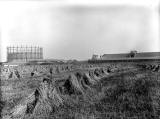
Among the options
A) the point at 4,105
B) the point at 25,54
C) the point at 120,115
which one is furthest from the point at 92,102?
the point at 25,54

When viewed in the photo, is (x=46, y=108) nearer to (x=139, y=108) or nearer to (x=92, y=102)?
(x=92, y=102)

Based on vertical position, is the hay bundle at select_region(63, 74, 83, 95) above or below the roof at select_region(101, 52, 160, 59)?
below

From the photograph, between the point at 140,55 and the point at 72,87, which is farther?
the point at 140,55

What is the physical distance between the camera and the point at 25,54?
7706cm

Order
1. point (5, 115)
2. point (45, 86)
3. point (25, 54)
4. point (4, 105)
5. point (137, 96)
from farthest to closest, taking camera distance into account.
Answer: point (25, 54) → point (137, 96) → point (45, 86) → point (4, 105) → point (5, 115)

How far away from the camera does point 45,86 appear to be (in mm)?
9086

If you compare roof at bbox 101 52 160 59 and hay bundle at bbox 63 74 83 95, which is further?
roof at bbox 101 52 160 59

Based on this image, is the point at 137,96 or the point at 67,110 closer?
the point at 67,110

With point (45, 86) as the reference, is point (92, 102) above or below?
below

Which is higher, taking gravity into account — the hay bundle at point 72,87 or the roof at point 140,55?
the roof at point 140,55

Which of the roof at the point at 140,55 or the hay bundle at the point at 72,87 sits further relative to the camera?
the roof at the point at 140,55

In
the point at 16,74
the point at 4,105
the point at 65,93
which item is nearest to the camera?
the point at 4,105

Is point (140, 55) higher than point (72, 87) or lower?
higher

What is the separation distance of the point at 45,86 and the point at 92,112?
7.83 feet
